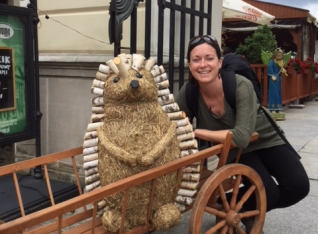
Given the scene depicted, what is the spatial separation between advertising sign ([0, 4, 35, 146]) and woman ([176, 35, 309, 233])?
147 cm

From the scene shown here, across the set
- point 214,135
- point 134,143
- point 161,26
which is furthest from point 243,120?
point 161,26

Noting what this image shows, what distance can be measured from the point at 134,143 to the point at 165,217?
0.46 m

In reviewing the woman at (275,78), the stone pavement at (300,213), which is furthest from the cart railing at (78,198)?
the woman at (275,78)

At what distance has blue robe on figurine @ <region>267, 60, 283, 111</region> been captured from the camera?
8586 mm

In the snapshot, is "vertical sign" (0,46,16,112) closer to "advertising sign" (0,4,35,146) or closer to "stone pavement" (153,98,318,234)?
"advertising sign" (0,4,35,146)

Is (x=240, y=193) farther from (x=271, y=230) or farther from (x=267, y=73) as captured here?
(x=267, y=73)

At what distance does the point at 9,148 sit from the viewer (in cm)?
461

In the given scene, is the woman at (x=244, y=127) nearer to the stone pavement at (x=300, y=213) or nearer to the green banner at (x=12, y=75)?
the stone pavement at (x=300, y=213)

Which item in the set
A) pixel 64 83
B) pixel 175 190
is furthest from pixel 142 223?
pixel 64 83

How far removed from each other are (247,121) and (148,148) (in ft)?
2.16

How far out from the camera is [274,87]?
8.62 m

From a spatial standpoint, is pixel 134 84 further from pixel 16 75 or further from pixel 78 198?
pixel 16 75

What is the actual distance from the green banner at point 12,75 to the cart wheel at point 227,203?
1.90 meters

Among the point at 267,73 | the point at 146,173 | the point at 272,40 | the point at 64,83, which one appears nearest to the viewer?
the point at 146,173
